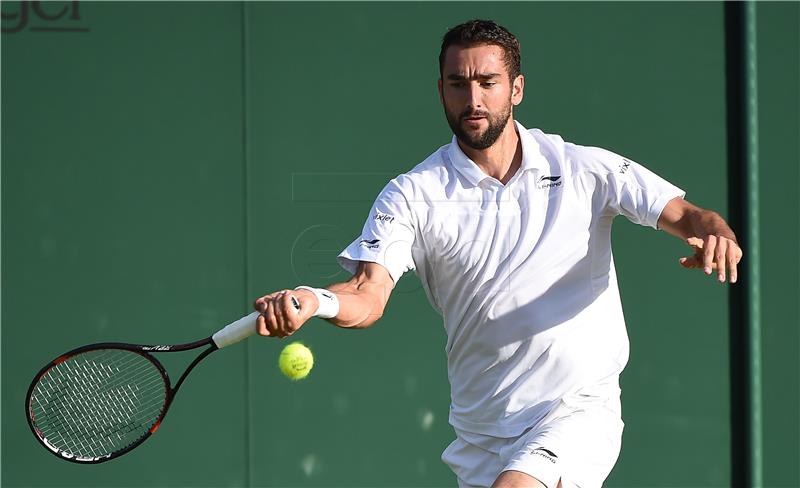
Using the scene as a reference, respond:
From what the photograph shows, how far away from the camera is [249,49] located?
5.10 meters

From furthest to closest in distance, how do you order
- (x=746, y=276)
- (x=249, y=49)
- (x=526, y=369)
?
1. (x=249, y=49)
2. (x=746, y=276)
3. (x=526, y=369)

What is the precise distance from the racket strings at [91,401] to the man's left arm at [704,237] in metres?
1.57

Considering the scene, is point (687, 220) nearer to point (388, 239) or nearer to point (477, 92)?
point (477, 92)

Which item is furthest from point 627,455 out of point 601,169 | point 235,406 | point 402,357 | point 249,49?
point 249,49

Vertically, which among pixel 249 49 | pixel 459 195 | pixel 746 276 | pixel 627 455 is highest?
pixel 249 49

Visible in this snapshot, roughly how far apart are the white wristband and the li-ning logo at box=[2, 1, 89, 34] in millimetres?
2375

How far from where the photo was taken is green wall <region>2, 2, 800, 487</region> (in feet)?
16.8

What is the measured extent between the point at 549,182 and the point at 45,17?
8.14 feet

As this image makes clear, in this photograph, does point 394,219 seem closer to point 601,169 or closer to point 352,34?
point 601,169

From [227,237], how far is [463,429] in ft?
5.75

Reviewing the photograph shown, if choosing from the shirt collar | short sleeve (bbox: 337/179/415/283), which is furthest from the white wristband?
the shirt collar

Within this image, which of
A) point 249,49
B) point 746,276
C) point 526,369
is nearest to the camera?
point 526,369

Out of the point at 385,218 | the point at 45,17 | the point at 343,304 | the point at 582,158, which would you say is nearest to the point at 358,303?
the point at 343,304

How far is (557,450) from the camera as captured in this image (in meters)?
3.35
